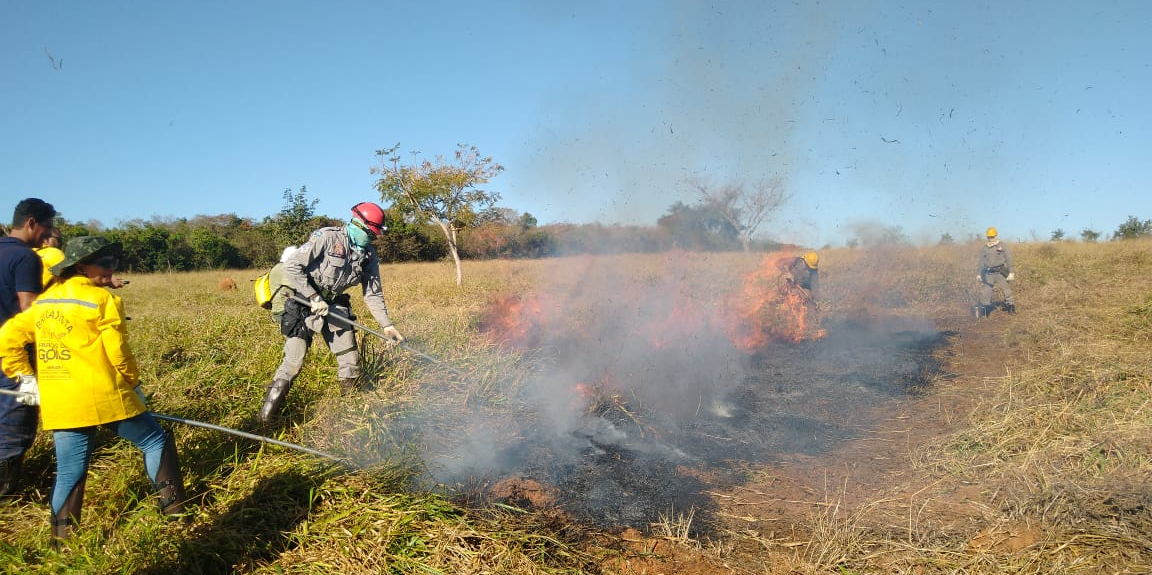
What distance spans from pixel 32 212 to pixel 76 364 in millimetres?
1809

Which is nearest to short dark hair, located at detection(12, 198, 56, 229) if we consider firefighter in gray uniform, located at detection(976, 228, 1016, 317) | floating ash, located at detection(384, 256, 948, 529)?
floating ash, located at detection(384, 256, 948, 529)

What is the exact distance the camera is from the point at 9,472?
335 cm

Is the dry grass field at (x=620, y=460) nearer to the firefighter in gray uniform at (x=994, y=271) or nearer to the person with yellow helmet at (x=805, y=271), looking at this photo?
the person with yellow helmet at (x=805, y=271)

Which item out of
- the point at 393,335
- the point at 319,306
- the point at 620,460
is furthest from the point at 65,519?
the point at 620,460

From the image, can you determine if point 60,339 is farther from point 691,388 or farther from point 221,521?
point 691,388

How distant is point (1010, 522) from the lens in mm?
3178

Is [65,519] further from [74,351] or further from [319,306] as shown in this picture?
[319,306]

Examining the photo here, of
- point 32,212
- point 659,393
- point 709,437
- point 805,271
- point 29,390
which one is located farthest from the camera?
point 805,271

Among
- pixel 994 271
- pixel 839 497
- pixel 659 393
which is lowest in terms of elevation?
pixel 839 497

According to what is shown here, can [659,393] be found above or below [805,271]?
below

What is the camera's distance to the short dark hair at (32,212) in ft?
11.9

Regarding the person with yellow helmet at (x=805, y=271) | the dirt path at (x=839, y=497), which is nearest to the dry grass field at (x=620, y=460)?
the dirt path at (x=839, y=497)

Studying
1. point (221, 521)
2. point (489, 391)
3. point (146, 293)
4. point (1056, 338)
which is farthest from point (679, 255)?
point (146, 293)

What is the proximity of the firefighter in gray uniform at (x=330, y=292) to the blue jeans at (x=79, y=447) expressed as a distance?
1.38m
